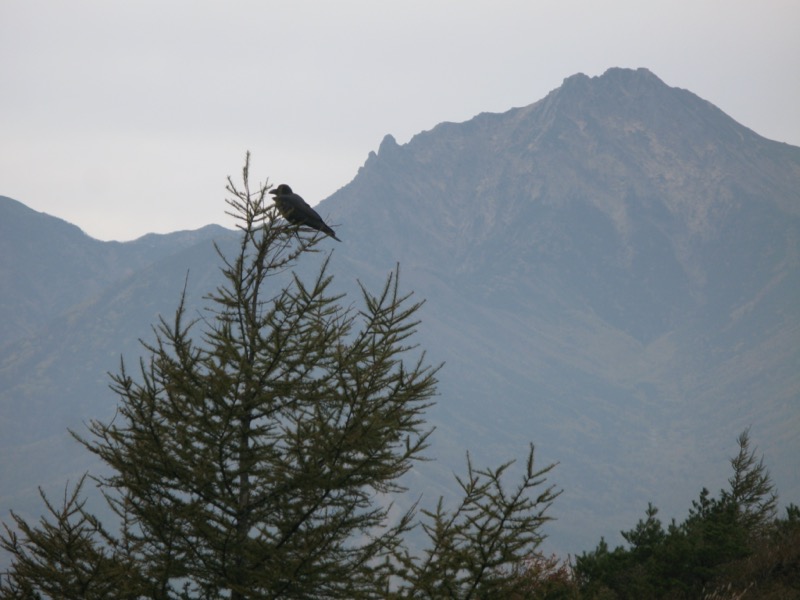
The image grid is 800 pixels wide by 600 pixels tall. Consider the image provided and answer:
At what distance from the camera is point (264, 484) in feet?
28.2

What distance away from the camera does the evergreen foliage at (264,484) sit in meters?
Result: 7.66

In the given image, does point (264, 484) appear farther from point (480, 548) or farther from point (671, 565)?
point (671, 565)

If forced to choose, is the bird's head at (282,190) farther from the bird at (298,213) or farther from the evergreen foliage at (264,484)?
the evergreen foliage at (264,484)

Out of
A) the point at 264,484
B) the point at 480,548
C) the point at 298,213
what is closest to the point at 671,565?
the point at 480,548

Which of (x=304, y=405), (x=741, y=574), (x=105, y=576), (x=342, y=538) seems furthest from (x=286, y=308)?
(x=741, y=574)

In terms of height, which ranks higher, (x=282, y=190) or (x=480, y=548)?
(x=282, y=190)

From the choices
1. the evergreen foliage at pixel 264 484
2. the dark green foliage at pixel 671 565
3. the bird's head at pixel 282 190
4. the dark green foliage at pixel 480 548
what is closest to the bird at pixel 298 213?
the bird's head at pixel 282 190

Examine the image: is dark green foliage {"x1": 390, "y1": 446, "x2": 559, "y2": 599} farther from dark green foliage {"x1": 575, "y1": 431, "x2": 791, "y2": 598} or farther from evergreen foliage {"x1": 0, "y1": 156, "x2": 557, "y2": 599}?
dark green foliage {"x1": 575, "y1": 431, "x2": 791, "y2": 598}

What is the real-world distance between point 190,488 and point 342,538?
1.52m

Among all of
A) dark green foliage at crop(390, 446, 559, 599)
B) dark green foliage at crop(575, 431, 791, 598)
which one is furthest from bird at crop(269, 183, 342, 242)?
dark green foliage at crop(575, 431, 791, 598)

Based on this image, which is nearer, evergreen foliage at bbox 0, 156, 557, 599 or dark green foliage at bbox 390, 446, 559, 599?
dark green foliage at bbox 390, 446, 559, 599

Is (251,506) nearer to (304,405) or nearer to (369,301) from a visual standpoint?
(304,405)

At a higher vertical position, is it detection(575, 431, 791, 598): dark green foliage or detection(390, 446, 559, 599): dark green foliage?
detection(575, 431, 791, 598): dark green foliage

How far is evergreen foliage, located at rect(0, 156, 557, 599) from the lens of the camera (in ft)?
25.1
